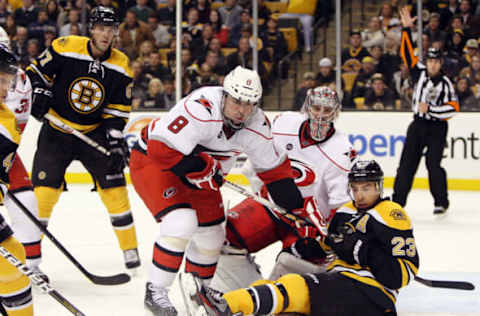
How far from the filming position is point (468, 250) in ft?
13.7

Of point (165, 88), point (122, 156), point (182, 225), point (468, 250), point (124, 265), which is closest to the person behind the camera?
point (182, 225)

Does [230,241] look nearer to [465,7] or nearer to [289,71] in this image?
[289,71]

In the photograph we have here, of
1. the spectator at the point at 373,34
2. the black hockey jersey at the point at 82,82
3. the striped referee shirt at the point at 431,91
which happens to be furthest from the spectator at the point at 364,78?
the black hockey jersey at the point at 82,82

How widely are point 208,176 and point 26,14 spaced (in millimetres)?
5150

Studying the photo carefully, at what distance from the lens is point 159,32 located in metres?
6.93

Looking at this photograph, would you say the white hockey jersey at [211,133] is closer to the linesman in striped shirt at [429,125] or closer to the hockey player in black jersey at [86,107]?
the hockey player in black jersey at [86,107]

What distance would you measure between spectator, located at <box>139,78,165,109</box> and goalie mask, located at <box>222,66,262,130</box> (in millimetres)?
4035

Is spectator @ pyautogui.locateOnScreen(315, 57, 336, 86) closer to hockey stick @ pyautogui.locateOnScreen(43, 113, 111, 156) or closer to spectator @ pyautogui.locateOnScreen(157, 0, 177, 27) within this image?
spectator @ pyautogui.locateOnScreen(157, 0, 177, 27)

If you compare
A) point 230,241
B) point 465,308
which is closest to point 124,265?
point 230,241

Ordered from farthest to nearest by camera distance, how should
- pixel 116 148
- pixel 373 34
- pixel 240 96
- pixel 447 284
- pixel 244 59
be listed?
pixel 373 34, pixel 244 59, pixel 116 148, pixel 447 284, pixel 240 96

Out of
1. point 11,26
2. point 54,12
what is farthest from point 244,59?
point 11,26

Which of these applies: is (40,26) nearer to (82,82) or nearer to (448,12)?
(448,12)

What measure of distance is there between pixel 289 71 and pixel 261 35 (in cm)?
41

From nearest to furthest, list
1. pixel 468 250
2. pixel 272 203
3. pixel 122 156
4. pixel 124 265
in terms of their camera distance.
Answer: pixel 272 203, pixel 122 156, pixel 124 265, pixel 468 250
